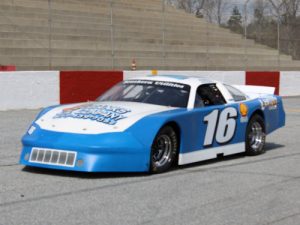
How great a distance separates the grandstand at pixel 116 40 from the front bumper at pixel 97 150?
1176cm

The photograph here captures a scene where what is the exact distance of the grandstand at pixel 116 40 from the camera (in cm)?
2070

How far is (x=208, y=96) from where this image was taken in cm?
856

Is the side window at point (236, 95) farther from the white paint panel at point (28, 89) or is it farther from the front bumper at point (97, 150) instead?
the white paint panel at point (28, 89)

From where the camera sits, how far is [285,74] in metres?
25.0

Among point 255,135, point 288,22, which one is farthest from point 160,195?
point 288,22

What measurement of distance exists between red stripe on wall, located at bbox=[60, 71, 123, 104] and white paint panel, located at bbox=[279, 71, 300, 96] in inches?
367

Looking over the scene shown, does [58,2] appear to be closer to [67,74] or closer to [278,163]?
[67,74]

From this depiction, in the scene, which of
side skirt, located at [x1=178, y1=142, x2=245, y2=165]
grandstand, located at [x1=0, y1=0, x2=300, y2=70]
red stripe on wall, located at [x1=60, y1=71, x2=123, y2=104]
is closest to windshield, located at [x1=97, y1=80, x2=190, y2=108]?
side skirt, located at [x1=178, y1=142, x2=245, y2=165]

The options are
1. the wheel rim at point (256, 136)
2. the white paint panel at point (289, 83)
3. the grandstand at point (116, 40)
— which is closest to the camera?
the wheel rim at point (256, 136)

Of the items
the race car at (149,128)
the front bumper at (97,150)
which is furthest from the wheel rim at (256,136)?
the front bumper at (97,150)

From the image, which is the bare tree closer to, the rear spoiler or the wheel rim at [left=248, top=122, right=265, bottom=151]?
the rear spoiler

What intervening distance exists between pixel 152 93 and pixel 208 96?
2.61 ft

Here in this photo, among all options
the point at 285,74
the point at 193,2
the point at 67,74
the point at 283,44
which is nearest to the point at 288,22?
the point at 283,44

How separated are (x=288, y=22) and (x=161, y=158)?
22769mm
